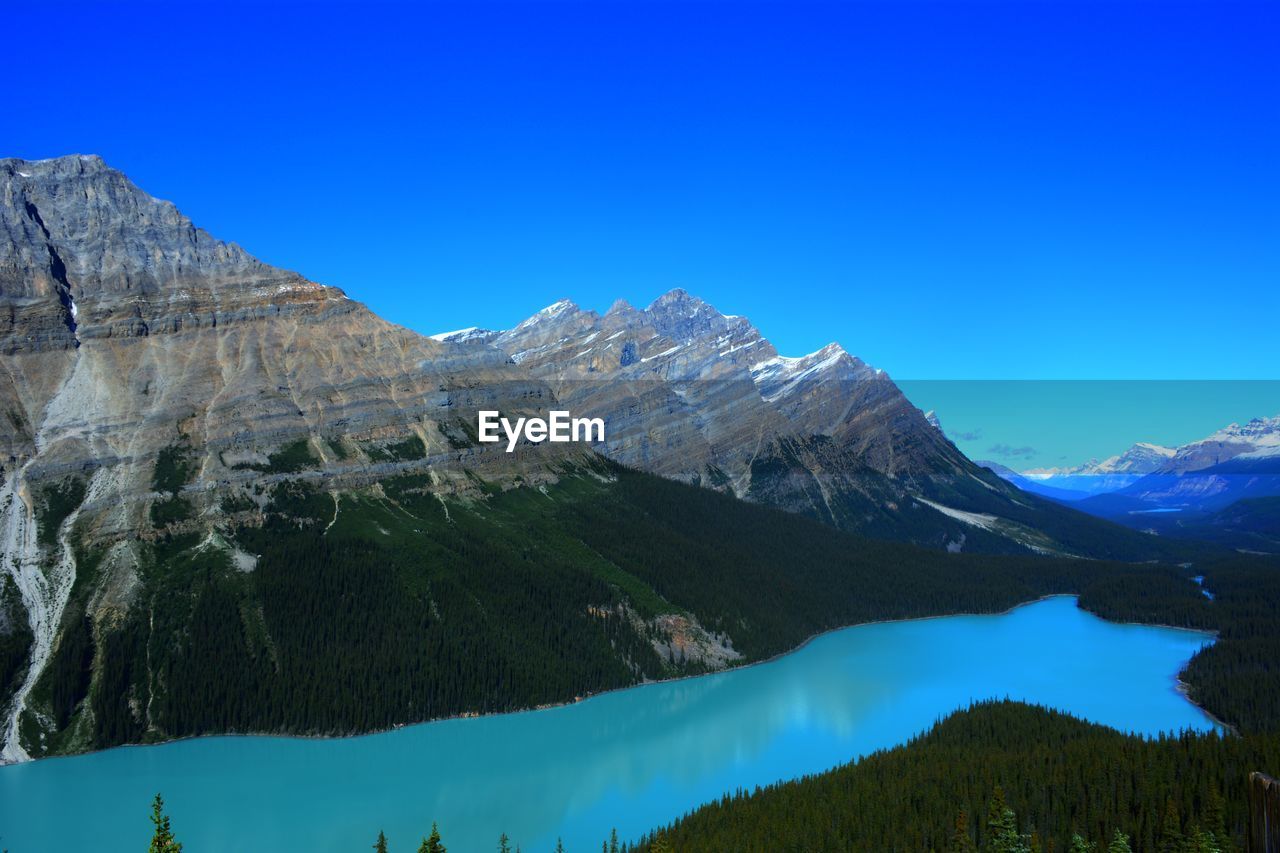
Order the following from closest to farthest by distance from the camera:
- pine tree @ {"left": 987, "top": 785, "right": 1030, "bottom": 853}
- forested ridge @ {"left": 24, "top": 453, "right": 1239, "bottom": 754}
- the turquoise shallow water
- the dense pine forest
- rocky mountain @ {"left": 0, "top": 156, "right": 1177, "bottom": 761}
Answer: pine tree @ {"left": 987, "top": 785, "right": 1030, "bottom": 853}
the dense pine forest
the turquoise shallow water
forested ridge @ {"left": 24, "top": 453, "right": 1239, "bottom": 754}
rocky mountain @ {"left": 0, "top": 156, "right": 1177, "bottom": 761}

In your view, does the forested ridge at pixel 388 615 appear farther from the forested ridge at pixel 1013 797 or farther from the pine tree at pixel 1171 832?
the pine tree at pixel 1171 832

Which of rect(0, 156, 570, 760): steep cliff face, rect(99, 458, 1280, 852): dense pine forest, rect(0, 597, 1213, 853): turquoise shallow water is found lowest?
rect(0, 597, 1213, 853): turquoise shallow water

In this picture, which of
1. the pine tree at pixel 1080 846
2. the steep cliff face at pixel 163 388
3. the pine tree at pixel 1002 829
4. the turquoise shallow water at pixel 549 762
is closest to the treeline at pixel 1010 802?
the pine tree at pixel 1002 829

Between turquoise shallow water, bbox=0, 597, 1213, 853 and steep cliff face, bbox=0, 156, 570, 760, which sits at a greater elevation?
steep cliff face, bbox=0, 156, 570, 760

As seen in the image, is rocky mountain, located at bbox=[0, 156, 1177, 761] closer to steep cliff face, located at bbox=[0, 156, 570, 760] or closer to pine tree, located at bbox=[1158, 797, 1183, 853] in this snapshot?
steep cliff face, located at bbox=[0, 156, 570, 760]

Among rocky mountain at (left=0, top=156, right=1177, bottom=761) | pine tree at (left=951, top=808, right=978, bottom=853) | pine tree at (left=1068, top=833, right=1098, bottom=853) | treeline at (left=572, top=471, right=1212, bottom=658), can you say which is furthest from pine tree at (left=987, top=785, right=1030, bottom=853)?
treeline at (left=572, top=471, right=1212, bottom=658)

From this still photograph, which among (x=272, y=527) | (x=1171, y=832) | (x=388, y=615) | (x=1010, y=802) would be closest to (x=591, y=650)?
(x=388, y=615)

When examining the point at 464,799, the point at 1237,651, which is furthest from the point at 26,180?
the point at 1237,651
